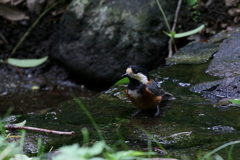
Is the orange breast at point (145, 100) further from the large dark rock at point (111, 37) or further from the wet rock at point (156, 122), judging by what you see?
the large dark rock at point (111, 37)

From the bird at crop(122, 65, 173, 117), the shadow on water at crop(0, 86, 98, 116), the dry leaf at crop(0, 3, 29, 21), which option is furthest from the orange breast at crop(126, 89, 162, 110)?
the dry leaf at crop(0, 3, 29, 21)

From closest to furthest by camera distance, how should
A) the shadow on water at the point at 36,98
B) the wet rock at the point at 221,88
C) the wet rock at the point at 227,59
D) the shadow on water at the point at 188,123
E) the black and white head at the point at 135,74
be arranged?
the shadow on water at the point at 188,123
the black and white head at the point at 135,74
the wet rock at the point at 221,88
the wet rock at the point at 227,59
the shadow on water at the point at 36,98

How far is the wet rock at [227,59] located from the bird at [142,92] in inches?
39.6

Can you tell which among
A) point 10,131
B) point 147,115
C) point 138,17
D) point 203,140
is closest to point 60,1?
point 138,17

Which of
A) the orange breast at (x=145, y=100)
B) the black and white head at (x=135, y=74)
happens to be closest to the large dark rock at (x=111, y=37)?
the black and white head at (x=135, y=74)

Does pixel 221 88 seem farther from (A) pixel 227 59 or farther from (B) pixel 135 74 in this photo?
(B) pixel 135 74

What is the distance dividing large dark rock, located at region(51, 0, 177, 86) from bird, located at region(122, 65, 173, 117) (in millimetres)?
2630

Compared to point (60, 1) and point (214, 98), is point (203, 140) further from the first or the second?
point (60, 1)

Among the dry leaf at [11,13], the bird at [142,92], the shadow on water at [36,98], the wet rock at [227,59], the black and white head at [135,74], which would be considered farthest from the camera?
the dry leaf at [11,13]

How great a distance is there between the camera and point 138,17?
6.29 m

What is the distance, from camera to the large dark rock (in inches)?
249

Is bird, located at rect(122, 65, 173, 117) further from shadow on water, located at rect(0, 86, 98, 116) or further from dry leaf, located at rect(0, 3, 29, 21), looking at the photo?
dry leaf, located at rect(0, 3, 29, 21)

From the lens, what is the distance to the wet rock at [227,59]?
14.1ft

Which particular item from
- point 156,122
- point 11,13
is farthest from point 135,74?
point 11,13
